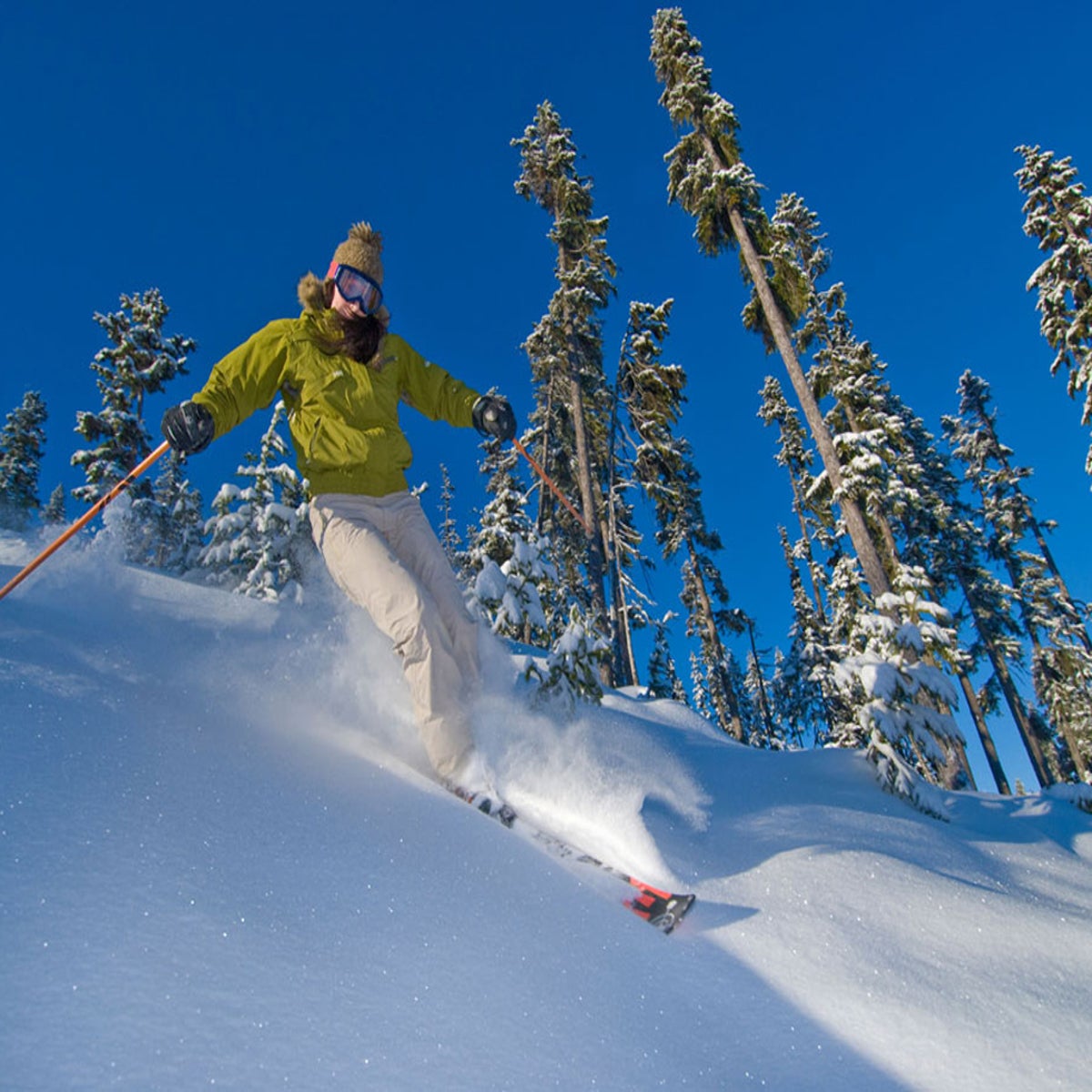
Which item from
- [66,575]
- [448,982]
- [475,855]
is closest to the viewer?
[448,982]

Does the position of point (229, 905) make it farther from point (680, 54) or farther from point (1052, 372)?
point (1052, 372)

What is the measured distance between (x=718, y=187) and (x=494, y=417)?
11.8 m

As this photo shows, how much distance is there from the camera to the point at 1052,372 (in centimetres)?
1847

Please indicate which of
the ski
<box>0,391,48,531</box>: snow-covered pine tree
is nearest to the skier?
the ski

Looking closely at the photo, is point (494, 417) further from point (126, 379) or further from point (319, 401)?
point (126, 379)

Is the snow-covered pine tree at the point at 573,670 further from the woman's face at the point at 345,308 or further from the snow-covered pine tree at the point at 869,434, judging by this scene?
the snow-covered pine tree at the point at 869,434

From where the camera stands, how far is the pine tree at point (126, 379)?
778 inches

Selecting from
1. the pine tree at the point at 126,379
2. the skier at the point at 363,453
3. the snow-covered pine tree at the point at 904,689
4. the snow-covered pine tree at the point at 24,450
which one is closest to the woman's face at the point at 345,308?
the skier at the point at 363,453

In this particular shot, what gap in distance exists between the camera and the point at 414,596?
3520mm

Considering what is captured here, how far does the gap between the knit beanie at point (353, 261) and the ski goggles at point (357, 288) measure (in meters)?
0.07

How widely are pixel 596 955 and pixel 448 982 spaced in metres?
0.53

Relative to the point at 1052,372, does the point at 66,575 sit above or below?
below

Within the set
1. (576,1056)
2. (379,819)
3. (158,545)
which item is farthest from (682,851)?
(158,545)

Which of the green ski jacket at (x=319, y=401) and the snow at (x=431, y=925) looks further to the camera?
the green ski jacket at (x=319, y=401)
